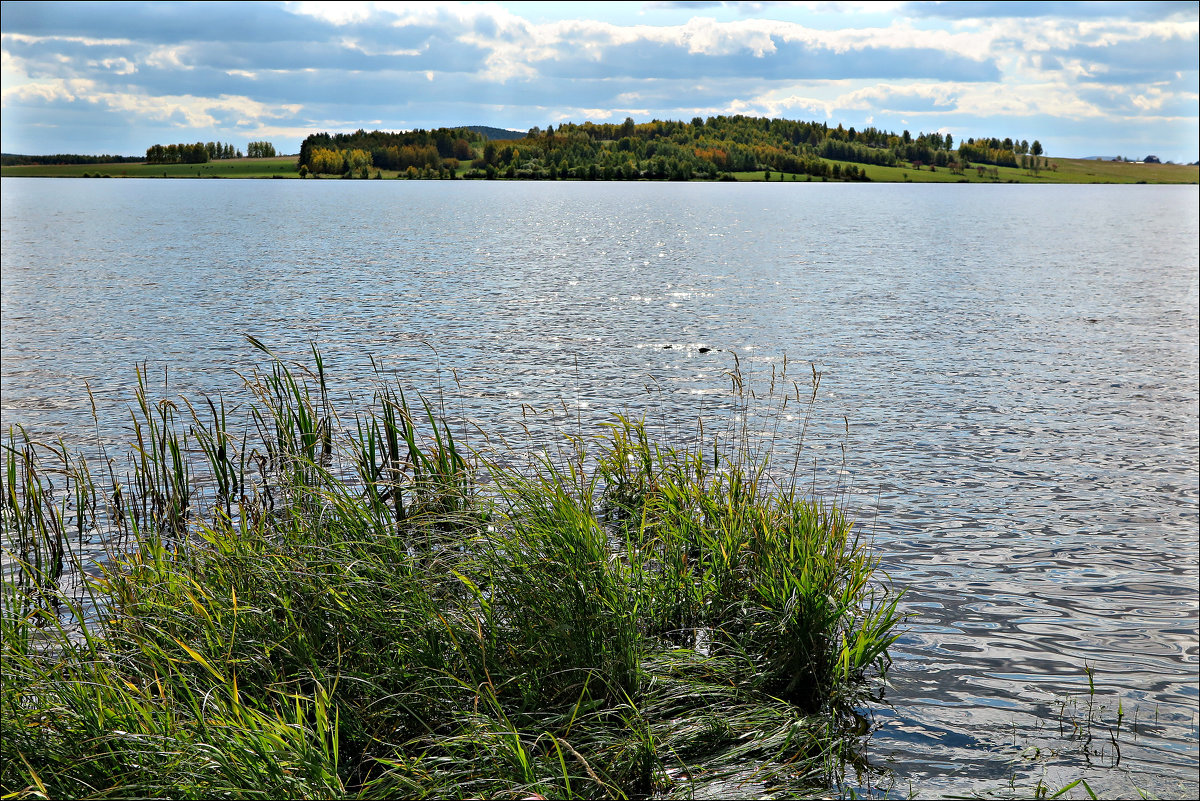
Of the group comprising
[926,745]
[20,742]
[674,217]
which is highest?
[674,217]

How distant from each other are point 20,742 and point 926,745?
7460 millimetres

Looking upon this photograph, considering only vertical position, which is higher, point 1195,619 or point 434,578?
point 434,578

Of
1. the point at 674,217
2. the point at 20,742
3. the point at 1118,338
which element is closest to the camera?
the point at 20,742

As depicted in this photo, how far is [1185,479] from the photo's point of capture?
53.6 feet

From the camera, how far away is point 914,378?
24562mm

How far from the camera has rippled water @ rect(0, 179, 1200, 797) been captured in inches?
368

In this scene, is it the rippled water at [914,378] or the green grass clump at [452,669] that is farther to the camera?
the rippled water at [914,378]

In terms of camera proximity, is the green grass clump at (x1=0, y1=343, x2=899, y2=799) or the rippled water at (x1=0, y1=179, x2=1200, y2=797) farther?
the rippled water at (x1=0, y1=179, x2=1200, y2=797)

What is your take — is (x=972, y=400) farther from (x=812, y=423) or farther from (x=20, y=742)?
(x=20, y=742)

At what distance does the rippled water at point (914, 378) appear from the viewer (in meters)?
9.34

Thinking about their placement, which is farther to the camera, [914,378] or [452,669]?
[914,378]

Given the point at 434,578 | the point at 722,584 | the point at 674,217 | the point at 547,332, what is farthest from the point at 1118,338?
the point at 674,217

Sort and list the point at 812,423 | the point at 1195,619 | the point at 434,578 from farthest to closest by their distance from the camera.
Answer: the point at 812,423 → the point at 1195,619 → the point at 434,578

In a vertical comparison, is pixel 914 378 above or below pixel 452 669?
above
